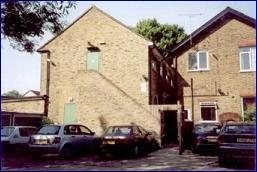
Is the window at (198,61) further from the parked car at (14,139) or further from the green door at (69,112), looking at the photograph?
the parked car at (14,139)

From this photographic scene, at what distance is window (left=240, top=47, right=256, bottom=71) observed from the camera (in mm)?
24953

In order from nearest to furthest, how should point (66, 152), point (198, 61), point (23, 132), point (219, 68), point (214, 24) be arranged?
1. point (66, 152)
2. point (23, 132)
3. point (219, 68)
4. point (214, 24)
5. point (198, 61)

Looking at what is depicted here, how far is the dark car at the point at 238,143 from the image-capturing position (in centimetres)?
1228

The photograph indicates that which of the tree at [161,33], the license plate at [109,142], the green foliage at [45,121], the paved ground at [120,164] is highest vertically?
the tree at [161,33]

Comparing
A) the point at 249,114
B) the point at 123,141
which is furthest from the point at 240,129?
the point at 249,114

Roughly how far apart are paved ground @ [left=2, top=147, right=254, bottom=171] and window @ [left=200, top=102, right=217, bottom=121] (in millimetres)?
9788

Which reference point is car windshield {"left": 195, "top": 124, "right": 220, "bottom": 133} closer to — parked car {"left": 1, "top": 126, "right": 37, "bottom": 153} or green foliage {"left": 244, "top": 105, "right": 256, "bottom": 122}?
green foliage {"left": 244, "top": 105, "right": 256, "bottom": 122}

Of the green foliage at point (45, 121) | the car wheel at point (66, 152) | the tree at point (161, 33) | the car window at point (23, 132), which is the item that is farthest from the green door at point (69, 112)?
the tree at point (161, 33)

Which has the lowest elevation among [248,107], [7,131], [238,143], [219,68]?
[238,143]

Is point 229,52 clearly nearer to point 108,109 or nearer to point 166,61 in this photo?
point 166,61

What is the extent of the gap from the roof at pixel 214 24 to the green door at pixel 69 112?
8.69m

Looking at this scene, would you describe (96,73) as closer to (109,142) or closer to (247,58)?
(109,142)

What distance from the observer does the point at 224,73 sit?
25562mm

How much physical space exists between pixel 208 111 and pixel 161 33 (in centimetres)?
2036
